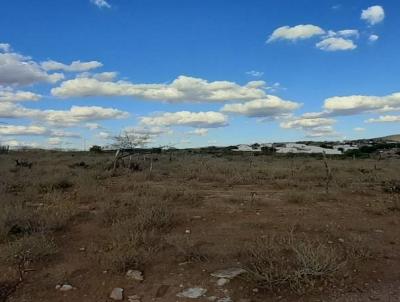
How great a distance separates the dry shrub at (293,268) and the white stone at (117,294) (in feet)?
5.17

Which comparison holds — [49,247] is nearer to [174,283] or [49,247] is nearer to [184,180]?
[174,283]

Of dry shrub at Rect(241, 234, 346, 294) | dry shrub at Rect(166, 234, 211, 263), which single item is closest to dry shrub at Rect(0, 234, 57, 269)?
dry shrub at Rect(166, 234, 211, 263)

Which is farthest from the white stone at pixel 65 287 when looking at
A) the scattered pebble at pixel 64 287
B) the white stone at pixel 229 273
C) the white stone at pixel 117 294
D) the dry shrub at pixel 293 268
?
the dry shrub at pixel 293 268

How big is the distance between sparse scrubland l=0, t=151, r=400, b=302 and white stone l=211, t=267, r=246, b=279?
0.26ft

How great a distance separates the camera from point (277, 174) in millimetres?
17672

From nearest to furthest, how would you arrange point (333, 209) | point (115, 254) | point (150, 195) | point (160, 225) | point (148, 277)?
1. point (148, 277)
2. point (115, 254)
3. point (160, 225)
4. point (333, 209)
5. point (150, 195)

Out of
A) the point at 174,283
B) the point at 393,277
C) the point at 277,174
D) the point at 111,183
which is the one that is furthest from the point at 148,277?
the point at 277,174

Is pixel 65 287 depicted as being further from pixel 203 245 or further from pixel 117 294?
pixel 203 245

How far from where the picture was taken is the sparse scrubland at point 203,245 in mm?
5910

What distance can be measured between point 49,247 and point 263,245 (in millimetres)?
3189

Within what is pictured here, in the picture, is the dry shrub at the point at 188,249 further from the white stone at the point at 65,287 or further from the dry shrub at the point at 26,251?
the dry shrub at the point at 26,251

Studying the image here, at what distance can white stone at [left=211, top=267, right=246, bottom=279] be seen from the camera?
6.21 metres

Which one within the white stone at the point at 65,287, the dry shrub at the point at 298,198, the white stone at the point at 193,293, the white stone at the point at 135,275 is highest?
the dry shrub at the point at 298,198

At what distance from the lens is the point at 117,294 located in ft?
19.4
